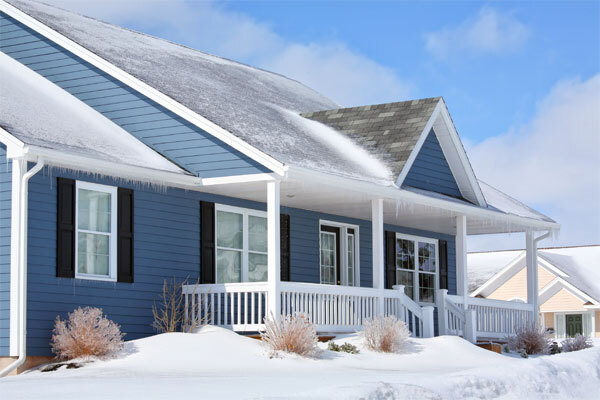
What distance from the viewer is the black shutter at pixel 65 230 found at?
1576 centimetres

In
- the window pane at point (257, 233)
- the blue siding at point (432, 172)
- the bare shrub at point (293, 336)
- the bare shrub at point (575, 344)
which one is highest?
the blue siding at point (432, 172)

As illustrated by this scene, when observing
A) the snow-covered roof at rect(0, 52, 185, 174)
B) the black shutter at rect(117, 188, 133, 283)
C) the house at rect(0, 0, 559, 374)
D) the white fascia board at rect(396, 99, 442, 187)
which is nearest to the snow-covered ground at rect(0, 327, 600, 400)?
the house at rect(0, 0, 559, 374)

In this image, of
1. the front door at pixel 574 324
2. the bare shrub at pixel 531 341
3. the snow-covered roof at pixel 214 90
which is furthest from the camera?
the front door at pixel 574 324

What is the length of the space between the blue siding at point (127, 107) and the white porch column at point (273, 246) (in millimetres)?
505

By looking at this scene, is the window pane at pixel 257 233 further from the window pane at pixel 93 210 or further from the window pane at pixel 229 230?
the window pane at pixel 93 210

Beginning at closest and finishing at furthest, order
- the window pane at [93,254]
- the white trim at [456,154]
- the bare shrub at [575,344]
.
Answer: the window pane at [93,254] → the white trim at [456,154] → the bare shrub at [575,344]

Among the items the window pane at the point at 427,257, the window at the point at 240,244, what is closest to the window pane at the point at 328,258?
the window at the point at 240,244

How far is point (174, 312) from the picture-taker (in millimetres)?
17422

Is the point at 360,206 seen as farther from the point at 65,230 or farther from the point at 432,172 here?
the point at 65,230

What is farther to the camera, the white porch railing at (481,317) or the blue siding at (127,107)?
the white porch railing at (481,317)

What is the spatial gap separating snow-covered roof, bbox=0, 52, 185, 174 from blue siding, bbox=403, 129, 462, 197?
18.1ft

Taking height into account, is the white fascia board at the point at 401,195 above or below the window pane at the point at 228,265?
above

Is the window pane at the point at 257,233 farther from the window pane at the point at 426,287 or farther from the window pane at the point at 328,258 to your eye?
the window pane at the point at 426,287

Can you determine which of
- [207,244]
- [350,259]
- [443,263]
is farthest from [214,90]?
[443,263]
